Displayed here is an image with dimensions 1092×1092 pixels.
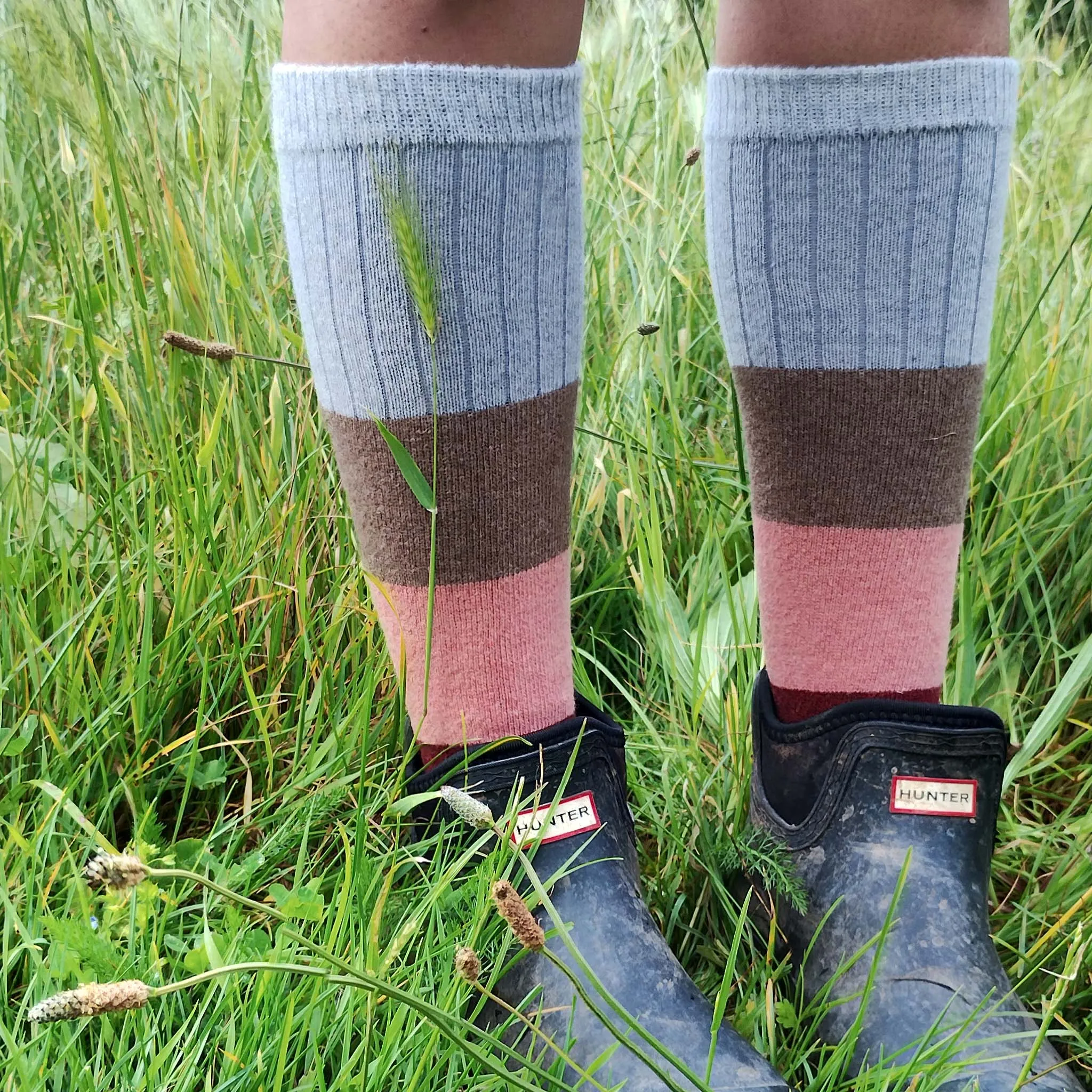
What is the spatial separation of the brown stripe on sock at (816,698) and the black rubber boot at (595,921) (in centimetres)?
14

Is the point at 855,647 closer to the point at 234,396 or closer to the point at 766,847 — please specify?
the point at 766,847

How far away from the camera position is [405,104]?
1.73 feet

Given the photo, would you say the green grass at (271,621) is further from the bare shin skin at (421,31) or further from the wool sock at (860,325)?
the bare shin skin at (421,31)

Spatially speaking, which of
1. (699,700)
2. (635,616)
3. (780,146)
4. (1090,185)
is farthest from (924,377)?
(1090,185)

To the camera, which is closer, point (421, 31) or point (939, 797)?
point (421, 31)

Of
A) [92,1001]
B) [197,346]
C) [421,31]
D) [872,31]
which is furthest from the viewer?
[197,346]

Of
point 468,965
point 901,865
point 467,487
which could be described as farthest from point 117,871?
point 901,865

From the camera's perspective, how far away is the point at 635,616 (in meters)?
1.00

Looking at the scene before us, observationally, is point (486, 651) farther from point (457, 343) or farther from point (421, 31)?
point (421, 31)

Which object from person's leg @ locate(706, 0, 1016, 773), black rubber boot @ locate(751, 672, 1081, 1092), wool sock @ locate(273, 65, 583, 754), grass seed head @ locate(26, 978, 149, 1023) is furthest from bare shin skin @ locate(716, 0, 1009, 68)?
grass seed head @ locate(26, 978, 149, 1023)

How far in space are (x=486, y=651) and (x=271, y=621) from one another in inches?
10.4

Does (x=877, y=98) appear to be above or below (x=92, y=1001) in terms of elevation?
above

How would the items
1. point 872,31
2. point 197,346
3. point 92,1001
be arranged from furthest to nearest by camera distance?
point 197,346 → point 872,31 → point 92,1001

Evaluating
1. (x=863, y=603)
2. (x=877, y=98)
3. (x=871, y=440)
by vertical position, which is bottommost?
(x=863, y=603)
